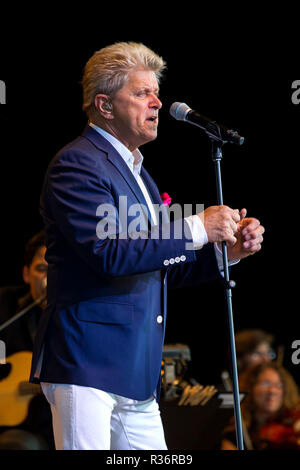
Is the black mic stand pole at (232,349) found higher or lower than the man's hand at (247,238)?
lower

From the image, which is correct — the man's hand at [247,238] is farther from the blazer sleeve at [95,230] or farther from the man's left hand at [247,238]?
the blazer sleeve at [95,230]

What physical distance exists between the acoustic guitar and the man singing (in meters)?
1.98

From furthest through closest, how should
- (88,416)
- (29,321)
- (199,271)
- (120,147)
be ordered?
1. (29,321)
2. (199,271)
3. (120,147)
4. (88,416)

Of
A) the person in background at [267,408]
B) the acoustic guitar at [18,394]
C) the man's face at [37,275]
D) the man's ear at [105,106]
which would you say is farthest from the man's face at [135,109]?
the person in background at [267,408]

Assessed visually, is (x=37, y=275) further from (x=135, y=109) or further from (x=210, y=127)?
(x=210, y=127)

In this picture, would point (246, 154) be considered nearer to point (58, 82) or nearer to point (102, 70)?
point (58, 82)

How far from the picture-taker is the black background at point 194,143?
4188 mm

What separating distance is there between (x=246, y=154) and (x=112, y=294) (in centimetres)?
334

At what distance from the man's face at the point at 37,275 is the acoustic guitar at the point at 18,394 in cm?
36

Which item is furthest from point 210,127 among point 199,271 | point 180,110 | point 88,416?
point 88,416

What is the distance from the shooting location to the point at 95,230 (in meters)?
1.79

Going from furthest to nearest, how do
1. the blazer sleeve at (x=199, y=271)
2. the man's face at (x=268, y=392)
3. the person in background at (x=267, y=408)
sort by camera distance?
the man's face at (x=268, y=392), the person in background at (x=267, y=408), the blazer sleeve at (x=199, y=271)

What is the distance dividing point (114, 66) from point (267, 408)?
2.66m

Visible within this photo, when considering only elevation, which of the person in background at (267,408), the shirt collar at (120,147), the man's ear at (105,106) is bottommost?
the person in background at (267,408)
